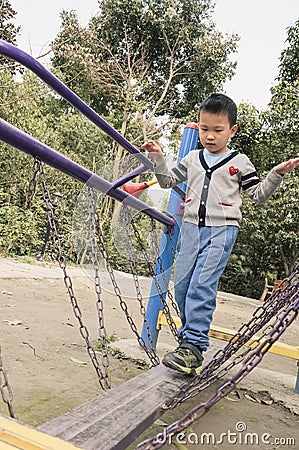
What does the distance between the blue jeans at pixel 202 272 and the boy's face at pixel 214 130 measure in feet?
1.16

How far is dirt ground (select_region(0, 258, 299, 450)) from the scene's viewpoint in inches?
70.2

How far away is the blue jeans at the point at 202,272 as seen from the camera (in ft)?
5.91

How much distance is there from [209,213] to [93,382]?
101cm

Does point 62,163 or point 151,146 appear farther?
point 151,146

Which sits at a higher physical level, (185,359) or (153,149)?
(153,149)

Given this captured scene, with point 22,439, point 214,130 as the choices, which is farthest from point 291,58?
point 22,439

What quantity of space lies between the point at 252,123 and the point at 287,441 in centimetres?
950

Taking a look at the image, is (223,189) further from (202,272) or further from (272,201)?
(272,201)

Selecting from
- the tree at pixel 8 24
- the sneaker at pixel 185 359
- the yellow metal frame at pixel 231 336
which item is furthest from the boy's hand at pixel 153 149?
the tree at pixel 8 24

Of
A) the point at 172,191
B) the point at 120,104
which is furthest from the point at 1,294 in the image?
the point at 120,104

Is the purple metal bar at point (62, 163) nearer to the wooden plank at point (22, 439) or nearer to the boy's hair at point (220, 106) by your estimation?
the boy's hair at point (220, 106)

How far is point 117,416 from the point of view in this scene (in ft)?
3.70

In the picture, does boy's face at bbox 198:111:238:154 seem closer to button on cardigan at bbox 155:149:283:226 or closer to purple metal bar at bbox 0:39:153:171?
button on cardigan at bbox 155:149:283:226

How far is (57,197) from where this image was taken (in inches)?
293
